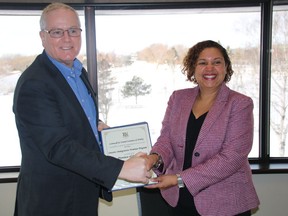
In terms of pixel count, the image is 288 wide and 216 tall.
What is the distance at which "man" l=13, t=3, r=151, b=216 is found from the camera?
4.09 ft

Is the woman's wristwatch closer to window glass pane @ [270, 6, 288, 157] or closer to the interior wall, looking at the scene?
the interior wall

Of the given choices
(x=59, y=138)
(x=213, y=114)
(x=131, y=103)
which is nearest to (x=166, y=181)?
(x=213, y=114)

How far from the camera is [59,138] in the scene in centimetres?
124

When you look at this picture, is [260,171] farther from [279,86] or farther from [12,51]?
[12,51]

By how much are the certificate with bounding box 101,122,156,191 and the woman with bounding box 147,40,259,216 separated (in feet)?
0.29

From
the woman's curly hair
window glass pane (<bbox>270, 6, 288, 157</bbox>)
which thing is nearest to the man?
the woman's curly hair

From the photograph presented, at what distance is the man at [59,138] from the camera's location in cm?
125

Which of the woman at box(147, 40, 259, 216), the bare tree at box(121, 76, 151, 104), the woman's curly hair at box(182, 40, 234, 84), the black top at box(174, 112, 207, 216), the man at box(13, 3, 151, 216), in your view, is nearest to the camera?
the man at box(13, 3, 151, 216)

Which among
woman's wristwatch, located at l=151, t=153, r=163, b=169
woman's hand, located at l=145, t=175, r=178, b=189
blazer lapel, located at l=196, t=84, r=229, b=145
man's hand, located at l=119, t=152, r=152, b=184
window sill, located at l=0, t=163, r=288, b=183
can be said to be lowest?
window sill, located at l=0, t=163, r=288, b=183

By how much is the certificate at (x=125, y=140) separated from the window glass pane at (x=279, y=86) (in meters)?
1.64

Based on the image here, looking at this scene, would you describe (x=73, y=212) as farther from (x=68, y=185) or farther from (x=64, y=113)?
(x=64, y=113)

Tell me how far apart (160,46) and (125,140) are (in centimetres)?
136

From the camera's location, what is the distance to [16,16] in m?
2.64

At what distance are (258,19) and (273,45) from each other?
10.7 inches
